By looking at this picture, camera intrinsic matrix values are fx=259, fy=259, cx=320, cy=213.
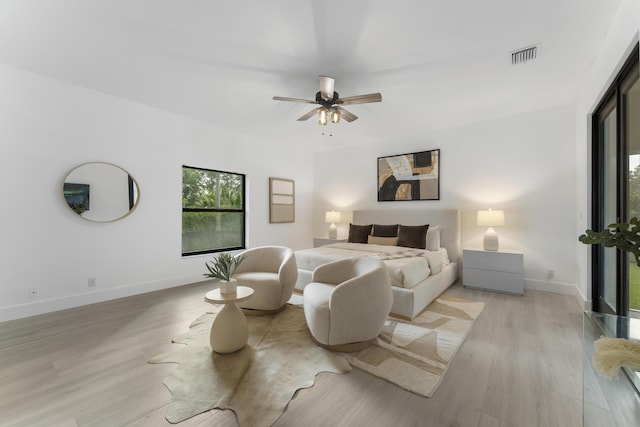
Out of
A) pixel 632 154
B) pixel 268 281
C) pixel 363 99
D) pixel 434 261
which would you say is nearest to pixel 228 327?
pixel 268 281

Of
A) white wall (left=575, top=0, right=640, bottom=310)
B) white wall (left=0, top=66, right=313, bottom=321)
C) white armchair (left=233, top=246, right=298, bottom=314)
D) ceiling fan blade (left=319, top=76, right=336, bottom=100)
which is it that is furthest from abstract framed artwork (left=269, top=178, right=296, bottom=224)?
white wall (left=575, top=0, right=640, bottom=310)

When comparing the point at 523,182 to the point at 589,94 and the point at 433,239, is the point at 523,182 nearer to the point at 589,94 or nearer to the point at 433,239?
the point at 589,94

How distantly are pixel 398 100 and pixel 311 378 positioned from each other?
3332mm

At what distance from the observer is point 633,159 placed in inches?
79.1

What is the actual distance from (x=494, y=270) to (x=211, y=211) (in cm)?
465

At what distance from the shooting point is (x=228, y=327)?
2.14 metres

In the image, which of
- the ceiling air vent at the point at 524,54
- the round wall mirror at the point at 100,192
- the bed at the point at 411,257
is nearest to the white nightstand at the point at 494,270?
the bed at the point at 411,257

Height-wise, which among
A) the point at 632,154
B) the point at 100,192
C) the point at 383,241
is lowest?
the point at 383,241

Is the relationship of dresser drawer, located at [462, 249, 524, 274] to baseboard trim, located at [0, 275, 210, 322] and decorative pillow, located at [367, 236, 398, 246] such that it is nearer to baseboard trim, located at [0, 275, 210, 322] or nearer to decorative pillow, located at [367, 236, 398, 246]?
decorative pillow, located at [367, 236, 398, 246]

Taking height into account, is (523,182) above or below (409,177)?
below

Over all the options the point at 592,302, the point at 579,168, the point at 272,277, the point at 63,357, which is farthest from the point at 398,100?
the point at 63,357

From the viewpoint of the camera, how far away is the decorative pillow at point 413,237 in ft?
13.5

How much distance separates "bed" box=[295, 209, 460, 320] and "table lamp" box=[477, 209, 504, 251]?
1.61ft

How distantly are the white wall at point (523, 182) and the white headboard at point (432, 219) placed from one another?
0.21 meters
